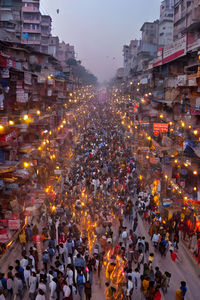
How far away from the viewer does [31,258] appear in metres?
11.7

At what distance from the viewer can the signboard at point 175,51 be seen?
80.4 ft

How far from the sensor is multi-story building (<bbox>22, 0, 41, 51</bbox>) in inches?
1876

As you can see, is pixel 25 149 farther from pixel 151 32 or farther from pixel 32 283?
pixel 151 32

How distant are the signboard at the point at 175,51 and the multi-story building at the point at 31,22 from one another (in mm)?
26038

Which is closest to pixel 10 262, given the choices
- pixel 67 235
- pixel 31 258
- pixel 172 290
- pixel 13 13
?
pixel 31 258

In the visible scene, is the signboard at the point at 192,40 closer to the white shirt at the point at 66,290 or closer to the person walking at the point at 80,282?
the person walking at the point at 80,282

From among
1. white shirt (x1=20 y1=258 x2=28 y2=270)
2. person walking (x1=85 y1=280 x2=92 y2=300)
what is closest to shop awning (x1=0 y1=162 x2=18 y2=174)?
white shirt (x1=20 y1=258 x2=28 y2=270)

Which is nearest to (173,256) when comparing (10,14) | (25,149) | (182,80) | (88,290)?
(88,290)

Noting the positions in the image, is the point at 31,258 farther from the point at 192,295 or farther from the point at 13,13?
the point at 13,13

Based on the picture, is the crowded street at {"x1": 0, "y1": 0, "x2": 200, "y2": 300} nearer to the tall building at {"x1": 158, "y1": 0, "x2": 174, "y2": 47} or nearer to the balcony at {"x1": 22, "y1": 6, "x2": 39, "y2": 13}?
the balcony at {"x1": 22, "y1": 6, "x2": 39, "y2": 13}

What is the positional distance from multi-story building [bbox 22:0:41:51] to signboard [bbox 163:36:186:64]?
26038mm

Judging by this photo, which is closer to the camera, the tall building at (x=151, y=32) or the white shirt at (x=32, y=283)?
the white shirt at (x=32, y=283)

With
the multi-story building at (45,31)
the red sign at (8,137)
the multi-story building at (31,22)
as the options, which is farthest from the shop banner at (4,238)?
the multi-story building at (45,31)

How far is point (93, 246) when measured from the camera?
14383mm
